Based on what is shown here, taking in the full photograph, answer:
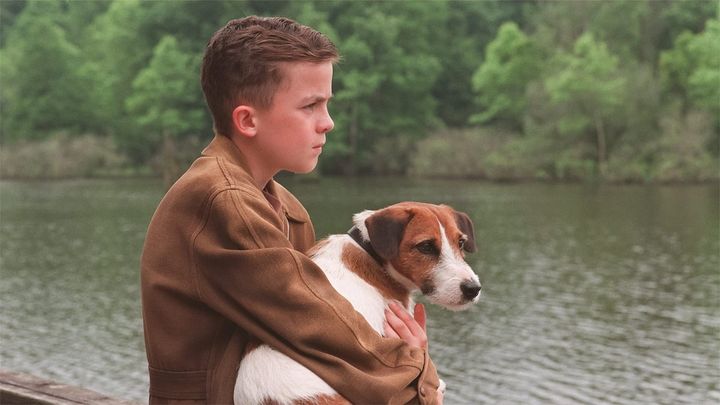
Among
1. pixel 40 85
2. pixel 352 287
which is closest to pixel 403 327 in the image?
pixel 352 287

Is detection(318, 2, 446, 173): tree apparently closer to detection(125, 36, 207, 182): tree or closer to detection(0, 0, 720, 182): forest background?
detection(0, 0, 720, 182): forest background

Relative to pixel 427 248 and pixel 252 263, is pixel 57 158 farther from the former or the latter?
pixel 252 263

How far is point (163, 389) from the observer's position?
103 inches

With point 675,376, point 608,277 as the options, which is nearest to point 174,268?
point 675,376

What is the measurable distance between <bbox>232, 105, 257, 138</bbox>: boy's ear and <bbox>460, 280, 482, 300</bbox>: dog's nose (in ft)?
2.85

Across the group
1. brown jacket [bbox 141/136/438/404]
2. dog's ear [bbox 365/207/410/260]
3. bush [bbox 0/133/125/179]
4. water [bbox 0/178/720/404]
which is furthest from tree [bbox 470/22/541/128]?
brown jacket [bbox 141/136/438/404]

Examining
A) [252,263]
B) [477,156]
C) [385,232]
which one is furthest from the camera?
[477,156]

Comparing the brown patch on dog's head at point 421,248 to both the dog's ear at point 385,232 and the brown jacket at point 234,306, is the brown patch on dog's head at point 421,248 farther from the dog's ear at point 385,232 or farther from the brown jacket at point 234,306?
the brown jacket at point 234,306

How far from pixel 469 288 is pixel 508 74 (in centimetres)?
7073

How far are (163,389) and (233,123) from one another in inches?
32.1

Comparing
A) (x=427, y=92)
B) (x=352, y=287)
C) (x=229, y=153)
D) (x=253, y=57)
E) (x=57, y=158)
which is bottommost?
(x=57, y=158)

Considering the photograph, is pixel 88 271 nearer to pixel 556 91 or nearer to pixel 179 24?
pixel 556 91

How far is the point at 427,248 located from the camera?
298cm

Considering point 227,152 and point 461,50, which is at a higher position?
point 227,152
